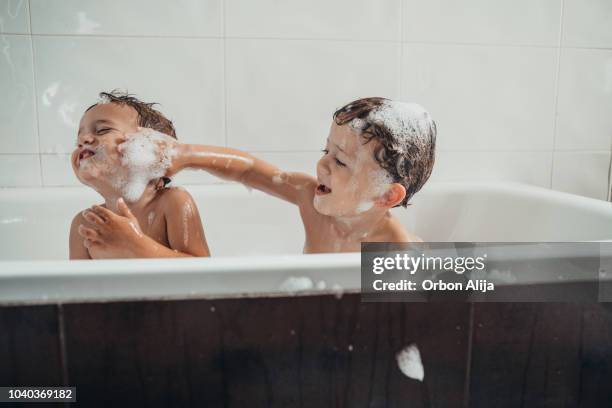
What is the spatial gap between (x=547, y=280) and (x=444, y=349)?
17 centimetres

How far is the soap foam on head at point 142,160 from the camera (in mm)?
943

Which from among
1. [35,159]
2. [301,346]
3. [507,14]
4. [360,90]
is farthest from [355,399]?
[507,14]

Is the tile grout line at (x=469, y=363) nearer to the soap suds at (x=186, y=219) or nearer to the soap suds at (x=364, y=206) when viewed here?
the soap suds at (x=364, y=206)

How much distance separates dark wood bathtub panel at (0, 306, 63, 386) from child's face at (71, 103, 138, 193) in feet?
1.32

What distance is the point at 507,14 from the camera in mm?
1485

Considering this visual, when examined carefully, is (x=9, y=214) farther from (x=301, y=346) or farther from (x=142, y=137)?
(x=301, y=346)

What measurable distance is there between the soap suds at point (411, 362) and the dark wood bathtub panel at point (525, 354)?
0.08 meters

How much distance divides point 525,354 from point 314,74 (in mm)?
967

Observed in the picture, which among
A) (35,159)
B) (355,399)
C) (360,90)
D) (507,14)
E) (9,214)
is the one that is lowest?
(355,399)

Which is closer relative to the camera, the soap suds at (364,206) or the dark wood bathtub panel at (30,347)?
the dark wood bathtub panel at (30,347)

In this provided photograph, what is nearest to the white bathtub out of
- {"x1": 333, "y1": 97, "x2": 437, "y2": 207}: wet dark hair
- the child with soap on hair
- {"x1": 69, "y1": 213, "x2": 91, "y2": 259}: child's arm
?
{"x1": 69, "y1": 213, "x2": 91, "y2": 259}: child's arm

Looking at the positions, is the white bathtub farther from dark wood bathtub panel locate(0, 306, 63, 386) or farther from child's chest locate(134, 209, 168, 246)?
dark wood bathtub panel locate(0, 306, 63, 386)

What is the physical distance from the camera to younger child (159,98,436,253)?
928mm

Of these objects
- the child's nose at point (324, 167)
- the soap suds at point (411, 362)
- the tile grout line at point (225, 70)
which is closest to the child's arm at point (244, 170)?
the child's nose at point (324, 167)
